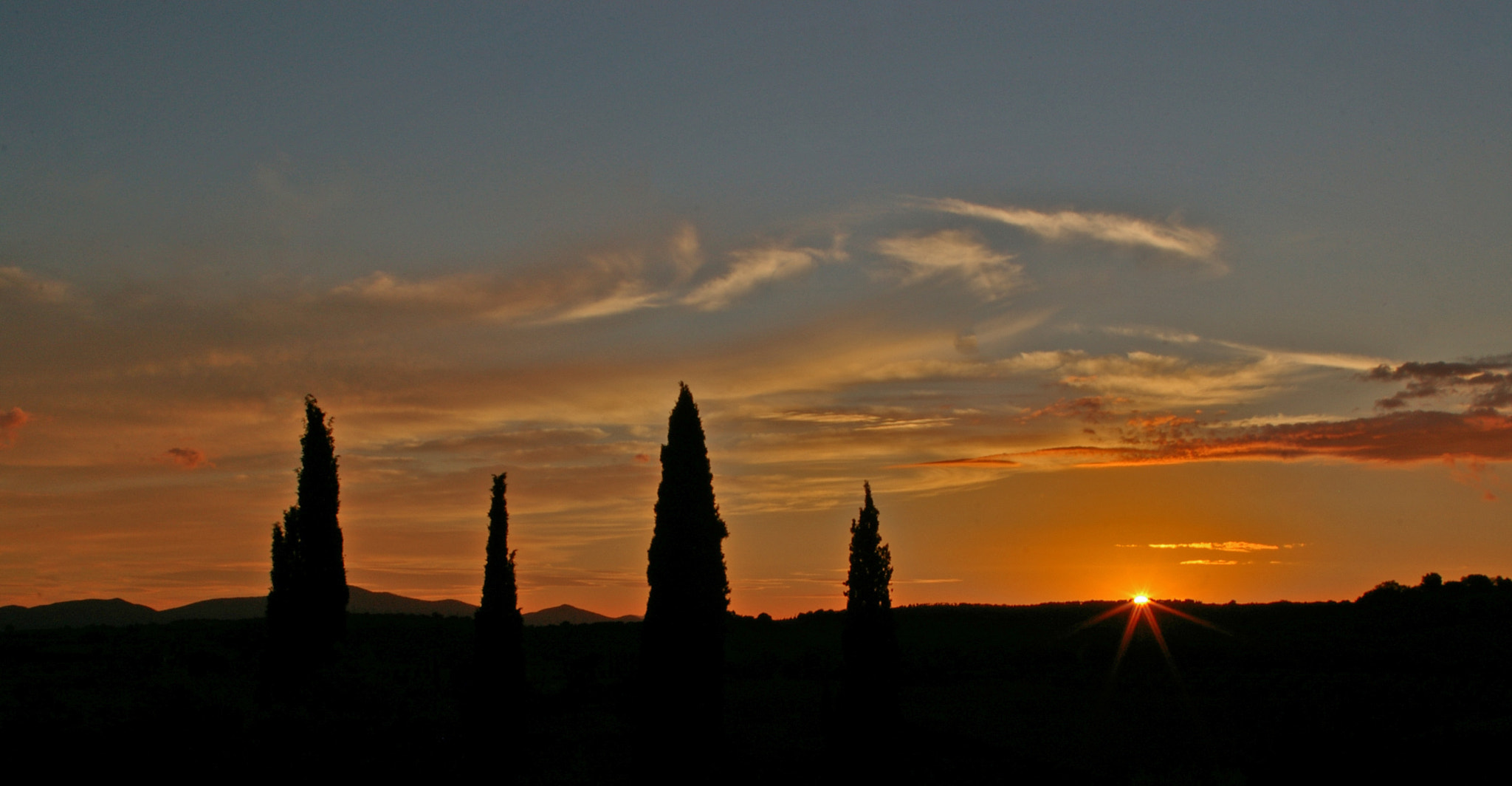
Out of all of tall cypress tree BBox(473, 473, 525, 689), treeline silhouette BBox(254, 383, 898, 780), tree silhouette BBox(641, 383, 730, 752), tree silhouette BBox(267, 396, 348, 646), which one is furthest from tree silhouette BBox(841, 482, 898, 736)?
tree silhouette BBox(267, 396, 348, 646)

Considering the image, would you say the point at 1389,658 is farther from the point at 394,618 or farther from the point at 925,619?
the point at 394,618

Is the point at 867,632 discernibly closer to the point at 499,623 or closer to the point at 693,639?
the point at 693,639

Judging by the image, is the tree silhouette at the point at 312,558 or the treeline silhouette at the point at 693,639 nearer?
the treeline silhouette at the point at 693,639

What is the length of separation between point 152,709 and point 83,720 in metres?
2.08

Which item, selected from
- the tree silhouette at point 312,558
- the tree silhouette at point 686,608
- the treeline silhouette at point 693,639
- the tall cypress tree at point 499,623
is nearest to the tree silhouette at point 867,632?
the treeline silhouette at point 693,639

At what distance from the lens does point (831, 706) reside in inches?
1945

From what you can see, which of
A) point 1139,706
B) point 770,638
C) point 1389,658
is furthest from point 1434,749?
point 770,638

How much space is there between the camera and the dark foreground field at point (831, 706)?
35719 millimetres

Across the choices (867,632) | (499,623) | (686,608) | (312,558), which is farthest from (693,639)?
(312,558)

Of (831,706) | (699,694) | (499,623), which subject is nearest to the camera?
(699,694)

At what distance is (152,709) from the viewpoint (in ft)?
121

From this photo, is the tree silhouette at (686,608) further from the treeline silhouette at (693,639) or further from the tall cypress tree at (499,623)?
the tall cypress tree at (499,623)

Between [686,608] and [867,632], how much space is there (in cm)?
655

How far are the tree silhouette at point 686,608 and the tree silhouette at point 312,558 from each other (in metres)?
22.0
